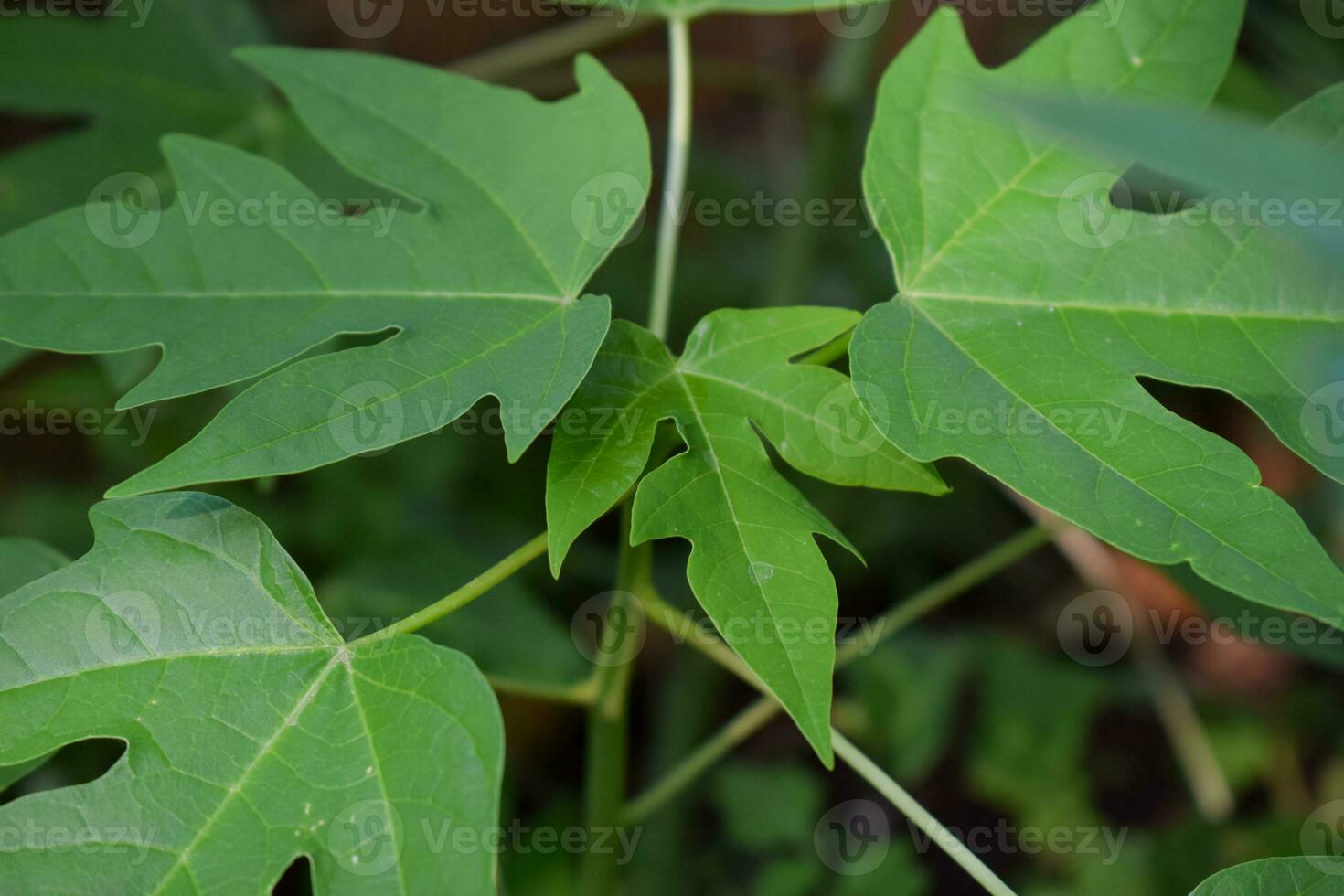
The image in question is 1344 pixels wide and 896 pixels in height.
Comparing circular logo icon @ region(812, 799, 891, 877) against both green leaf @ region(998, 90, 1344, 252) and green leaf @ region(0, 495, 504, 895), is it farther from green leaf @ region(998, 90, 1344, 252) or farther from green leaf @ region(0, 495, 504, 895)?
green leaf @ region(998, 90, 1344, 252)

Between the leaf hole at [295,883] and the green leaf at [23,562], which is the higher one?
the green leaf at [23,562]

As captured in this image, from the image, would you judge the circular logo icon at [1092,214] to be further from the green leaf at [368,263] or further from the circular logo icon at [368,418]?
the circular logo icon at [368,418]

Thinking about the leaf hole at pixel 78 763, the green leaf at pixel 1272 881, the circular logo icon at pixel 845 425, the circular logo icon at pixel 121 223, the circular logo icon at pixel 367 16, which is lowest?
the leaf hole at pixel 78 763

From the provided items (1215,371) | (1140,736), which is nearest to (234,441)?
(1215,371)

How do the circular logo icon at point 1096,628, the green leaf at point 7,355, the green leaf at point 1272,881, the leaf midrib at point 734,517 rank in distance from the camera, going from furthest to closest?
the circular logo icon at point 1096,628 → the green leaf at point 7,355 → the green leaf at point 1272,881 → the leaf midrib at point 734,517

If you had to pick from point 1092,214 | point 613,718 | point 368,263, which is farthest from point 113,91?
point 1092,214

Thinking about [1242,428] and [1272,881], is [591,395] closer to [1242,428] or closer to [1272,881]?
[1272,881]

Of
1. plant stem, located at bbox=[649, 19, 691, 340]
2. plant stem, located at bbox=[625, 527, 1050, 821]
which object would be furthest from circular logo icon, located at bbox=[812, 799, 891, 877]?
plant stem, located at bbox=[649, 19, 691, 340]

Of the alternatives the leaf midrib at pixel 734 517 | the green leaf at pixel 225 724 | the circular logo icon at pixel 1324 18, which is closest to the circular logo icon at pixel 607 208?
the leaf midrib at pixel 734 517
